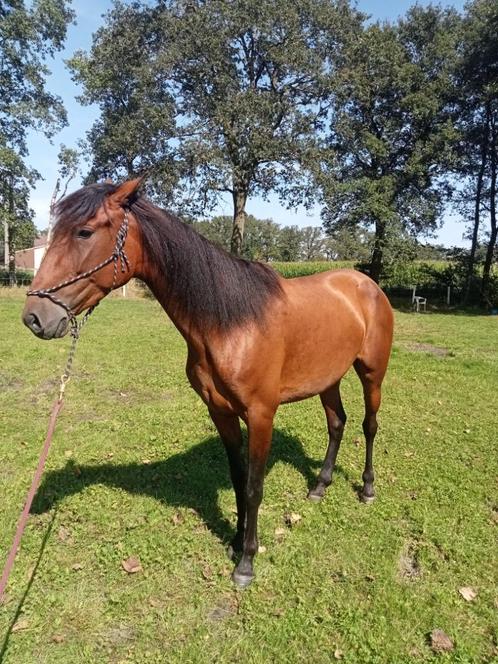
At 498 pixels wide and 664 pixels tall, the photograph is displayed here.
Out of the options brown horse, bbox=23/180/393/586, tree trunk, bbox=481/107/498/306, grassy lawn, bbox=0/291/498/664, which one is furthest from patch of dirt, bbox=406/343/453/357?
tree trunk, bbox=481/107/498/306

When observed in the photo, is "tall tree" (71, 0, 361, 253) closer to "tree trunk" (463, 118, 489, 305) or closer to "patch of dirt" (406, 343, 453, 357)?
"tree trunk" (463, 118, 489, 305)

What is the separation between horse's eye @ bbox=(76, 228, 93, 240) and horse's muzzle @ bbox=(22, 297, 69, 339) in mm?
357

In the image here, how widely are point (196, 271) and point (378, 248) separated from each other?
68.9 feet

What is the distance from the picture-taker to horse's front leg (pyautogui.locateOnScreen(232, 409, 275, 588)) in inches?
106

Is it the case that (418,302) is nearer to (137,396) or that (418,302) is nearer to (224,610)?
(137,396)

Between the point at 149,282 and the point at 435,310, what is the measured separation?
68.3 ft

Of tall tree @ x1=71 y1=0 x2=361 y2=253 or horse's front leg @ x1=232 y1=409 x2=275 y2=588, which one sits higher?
tall tree @ x1=71 y1=0 x2=361 y2=253

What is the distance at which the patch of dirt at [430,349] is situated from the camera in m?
9.99

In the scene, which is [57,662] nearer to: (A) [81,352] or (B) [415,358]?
(A) [81,352]

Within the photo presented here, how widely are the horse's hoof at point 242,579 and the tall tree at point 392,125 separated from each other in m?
20.6

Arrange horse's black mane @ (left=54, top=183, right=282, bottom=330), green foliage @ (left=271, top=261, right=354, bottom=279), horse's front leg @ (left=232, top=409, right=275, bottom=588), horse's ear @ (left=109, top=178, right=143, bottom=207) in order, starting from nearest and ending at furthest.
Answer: horse's ear @ (left=109, top=178, right=143, bottom=207) < horse's black mane @ (left=54, top=183, right=282, bottom=330) < horse's front leg @ (left=232, top=409, right=275, bottom=588) < green foliage @ (left=271, top=261, right=354, bottom=279)

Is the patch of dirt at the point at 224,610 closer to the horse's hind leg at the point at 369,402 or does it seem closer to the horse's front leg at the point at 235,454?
the horse's front leg at the point at 235,454

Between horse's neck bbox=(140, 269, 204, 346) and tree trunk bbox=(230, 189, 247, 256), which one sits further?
tree trunk bbox=(230, 189, 247, 256)

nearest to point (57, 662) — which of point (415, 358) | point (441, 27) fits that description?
point (415, 358)
